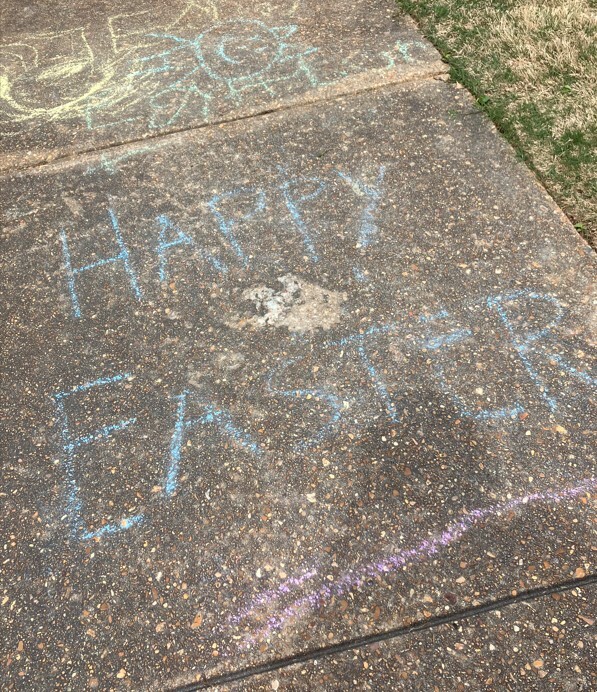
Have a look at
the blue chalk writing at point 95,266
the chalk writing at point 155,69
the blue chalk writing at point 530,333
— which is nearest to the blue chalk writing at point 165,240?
the blue chalk writing at point 95,266

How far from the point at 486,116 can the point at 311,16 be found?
1.66 m

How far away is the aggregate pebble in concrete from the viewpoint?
1638mm

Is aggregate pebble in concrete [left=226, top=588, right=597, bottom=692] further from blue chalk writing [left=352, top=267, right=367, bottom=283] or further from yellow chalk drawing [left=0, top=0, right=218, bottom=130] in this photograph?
yellow chalk drawing [left=0, top=0, right=218, bottom=130]

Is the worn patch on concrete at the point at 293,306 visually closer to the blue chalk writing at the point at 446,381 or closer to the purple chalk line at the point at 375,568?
the blue chalk writing at the point at 446,381

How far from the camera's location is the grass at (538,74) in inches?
114

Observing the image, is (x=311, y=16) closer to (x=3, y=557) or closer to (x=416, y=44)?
(x=416, y=44)

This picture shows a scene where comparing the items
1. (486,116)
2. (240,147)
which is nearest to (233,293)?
(240,147)

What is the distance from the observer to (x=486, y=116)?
10.7 feet

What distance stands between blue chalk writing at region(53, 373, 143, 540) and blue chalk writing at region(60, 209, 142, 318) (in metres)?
0.43

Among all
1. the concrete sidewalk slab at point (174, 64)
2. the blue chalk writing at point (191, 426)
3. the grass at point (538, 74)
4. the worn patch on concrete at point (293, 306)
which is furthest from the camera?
the concrete sidewalk slab at point (174, 64)

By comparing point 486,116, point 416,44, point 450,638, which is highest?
point 416,44

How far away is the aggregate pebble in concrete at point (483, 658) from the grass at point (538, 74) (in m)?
1.67

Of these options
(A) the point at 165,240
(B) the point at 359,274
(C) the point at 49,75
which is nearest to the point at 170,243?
(A) the point at 165,240

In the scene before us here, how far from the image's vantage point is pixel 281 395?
89.7 inches
